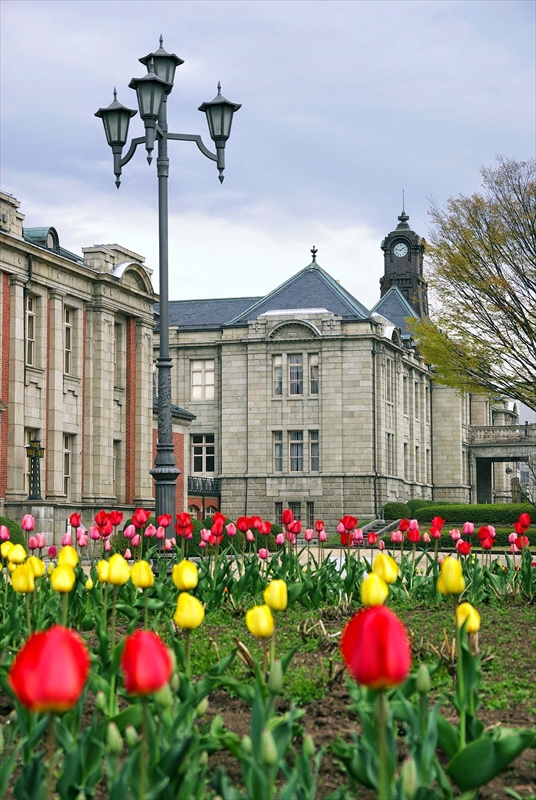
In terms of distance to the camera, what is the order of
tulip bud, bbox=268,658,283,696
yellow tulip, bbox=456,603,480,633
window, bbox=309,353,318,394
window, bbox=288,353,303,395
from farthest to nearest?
window, bbox=288,353,303,395 → window, bbox=309,353,318,394 → yellow tulip, bbox=456,603,480,633 → tulip bud, bbox=268,658,283,696


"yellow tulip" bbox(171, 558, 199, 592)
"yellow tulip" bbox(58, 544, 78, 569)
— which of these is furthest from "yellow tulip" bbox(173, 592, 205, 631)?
"yellow tulip" bbox(58, 544, 78, 569)

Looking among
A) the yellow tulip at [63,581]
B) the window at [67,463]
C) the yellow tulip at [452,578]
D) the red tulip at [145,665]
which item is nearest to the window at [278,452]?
the window at [67,463]

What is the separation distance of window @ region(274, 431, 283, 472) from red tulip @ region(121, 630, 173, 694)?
169 ft

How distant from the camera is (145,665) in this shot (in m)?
3.35

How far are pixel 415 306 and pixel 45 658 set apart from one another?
2908 inches

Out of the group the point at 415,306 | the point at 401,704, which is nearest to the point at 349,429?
the point at 415,306

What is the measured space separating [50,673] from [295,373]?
52.2 meters

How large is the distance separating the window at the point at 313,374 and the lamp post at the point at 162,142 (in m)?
38.7

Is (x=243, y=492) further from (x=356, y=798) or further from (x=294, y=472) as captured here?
(x=356, y=798)

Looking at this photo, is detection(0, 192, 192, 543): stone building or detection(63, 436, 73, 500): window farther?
detection(63, 436, 73, 500): window

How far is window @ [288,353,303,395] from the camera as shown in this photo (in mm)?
54969

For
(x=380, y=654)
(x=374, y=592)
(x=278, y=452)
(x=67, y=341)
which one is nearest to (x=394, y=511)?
(x=278, y=452)

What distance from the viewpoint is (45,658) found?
303 centimetres

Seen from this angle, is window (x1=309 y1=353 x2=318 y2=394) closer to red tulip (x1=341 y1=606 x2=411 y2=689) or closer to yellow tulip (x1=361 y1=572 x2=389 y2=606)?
yellow tulip (x1=361 y1=572 x2=389 y2=606)
